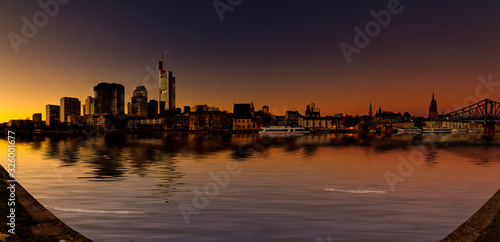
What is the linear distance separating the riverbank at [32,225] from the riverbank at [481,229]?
14.6 meters

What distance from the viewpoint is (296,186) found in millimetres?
28047

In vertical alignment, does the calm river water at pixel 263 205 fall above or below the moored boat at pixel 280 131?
below

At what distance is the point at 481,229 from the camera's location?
544 inches

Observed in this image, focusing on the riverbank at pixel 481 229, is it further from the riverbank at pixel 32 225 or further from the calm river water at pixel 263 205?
the riverbank at pixel 32 225

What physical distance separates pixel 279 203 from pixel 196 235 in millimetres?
7750

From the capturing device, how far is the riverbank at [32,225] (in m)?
12.9

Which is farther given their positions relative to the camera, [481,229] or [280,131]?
[280,131]

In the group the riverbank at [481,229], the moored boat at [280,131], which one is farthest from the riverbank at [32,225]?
the moored boat at [280,131]

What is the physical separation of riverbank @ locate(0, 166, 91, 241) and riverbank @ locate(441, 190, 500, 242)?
1462cm

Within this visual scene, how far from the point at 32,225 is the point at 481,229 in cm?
1882

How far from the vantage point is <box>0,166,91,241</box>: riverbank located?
12.9 meters

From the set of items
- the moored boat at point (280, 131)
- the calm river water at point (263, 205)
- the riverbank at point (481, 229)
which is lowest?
the calm river water at point (263, 205)

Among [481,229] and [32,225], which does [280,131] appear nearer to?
[481,229]

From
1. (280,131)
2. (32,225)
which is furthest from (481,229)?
(280,131)
